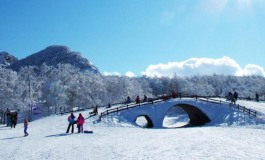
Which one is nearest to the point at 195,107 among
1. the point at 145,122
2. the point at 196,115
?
the point at 196,115

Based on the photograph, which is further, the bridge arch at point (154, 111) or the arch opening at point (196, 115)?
the arch opening at point (196, 115)

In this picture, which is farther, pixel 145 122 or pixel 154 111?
pixel 145 122

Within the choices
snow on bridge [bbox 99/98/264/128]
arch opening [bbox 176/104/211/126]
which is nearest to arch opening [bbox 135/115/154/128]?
snow on bridge [bbox 99/98/264/128]

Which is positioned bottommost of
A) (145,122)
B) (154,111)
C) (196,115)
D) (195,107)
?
(145,122)

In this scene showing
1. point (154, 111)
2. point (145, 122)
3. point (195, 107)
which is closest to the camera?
point (154, 111)

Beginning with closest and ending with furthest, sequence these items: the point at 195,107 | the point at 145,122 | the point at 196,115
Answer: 1. the point at 195,107
2. the point at 196,115
3. the point at 145,122

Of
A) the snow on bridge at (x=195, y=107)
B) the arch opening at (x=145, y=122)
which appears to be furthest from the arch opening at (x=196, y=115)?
the arch opening at (x=145, y=122)

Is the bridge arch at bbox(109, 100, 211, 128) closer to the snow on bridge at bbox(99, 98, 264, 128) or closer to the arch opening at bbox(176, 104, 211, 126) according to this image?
the snow on bridge at bbox(99, 98, 264, 128)

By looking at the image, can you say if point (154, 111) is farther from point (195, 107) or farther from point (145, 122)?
point (145, 122)

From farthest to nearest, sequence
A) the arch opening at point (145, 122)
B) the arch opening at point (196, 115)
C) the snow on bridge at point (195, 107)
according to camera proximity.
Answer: the arch opening at point (196, 115) < the arch opening at point (145, 122) < the snow on bridge at point (195, 107)

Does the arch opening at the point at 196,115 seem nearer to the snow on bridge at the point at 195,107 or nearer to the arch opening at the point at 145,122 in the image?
the snow on bridge at the point at 195,107

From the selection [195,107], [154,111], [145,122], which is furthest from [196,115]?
[145,122]

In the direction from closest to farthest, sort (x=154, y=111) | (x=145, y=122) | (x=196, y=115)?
(x=154, y=111) < (x=196, y=115) < (x=145, y=122)

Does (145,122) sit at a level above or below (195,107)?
below
